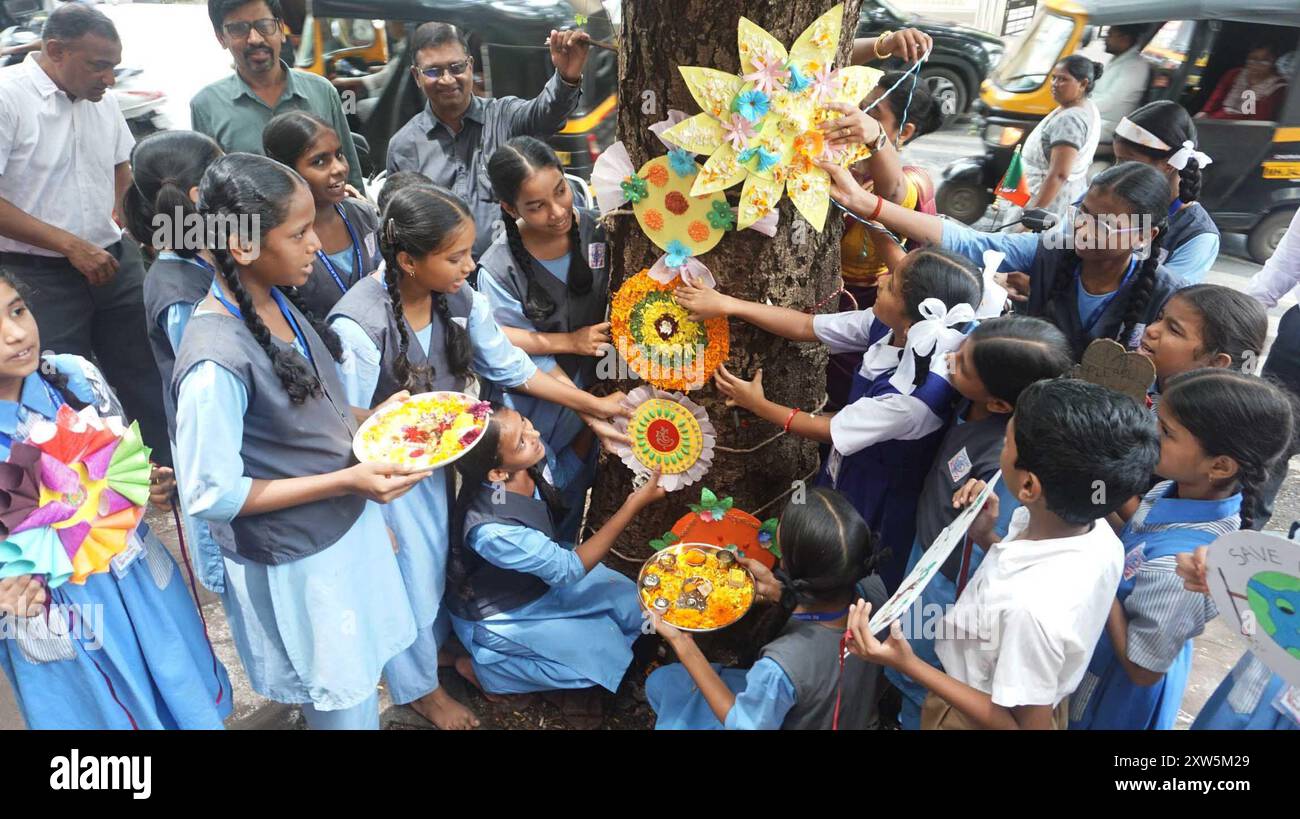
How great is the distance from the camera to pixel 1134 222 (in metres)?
2.45

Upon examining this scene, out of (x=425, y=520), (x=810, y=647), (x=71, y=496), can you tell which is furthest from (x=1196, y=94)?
(x=71, y=496)

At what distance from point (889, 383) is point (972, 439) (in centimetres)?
27

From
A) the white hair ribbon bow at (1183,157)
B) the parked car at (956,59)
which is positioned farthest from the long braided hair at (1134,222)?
the parked car at (956,59)

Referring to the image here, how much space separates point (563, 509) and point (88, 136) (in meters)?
2.35

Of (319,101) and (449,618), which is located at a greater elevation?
(319,101)

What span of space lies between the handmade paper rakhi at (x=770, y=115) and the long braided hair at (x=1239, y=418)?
40.9 inches

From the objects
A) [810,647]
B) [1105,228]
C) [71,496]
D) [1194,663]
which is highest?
[1105,228]

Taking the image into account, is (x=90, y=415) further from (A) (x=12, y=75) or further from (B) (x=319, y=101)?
(B) (x=319, y=101)

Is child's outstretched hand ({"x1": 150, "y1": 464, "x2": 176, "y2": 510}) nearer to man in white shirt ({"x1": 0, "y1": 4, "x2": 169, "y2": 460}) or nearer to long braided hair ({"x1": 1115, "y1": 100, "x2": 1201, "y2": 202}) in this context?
man in white shirt ({"x1": 0, "y1": 4, "x2": 169, "y2": 460})

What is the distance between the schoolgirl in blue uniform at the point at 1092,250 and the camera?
2.46 metres

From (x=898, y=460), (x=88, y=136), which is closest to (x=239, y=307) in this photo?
(x=898, y=460)

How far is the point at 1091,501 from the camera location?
65.7 inches

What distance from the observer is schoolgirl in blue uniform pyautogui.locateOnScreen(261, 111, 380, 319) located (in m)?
2.74

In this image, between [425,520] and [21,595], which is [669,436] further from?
[21,595]
